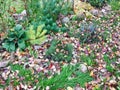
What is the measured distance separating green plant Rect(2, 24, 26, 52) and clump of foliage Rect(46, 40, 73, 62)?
50 centimetres

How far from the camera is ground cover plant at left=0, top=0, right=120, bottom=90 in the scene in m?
4.53

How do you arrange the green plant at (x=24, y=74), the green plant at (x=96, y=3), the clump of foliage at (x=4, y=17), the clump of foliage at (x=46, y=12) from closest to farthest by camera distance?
the green plant at (x=24, y=74) → the clump of foliage at (x=4, y=17) → the clump of foliage at (x=46, y=12) → the green plant at (x=96, y=3)

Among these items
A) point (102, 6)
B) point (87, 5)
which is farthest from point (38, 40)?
point (102, 6)

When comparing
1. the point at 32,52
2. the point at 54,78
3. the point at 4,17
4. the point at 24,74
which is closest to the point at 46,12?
the point at 4,17

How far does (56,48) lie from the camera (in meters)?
5.36

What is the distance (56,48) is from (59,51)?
86mm

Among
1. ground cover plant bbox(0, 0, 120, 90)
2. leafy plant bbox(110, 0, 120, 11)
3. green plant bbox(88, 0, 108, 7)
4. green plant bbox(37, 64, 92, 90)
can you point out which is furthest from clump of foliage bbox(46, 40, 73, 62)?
leafy plant bbox(110, 0, 120, 11)

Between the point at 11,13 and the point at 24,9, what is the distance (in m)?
Answer: 0.33

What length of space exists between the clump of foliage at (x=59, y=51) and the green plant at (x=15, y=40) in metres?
0.50

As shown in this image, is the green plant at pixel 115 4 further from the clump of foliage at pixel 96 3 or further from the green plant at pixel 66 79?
the green plant at pixel 66 79

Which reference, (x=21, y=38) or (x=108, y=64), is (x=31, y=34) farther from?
(x=108, y=64)

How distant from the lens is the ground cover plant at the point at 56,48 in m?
4.53

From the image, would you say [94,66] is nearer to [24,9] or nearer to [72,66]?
[72,66]

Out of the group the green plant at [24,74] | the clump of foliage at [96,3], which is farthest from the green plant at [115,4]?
the green plant at [24,74]
